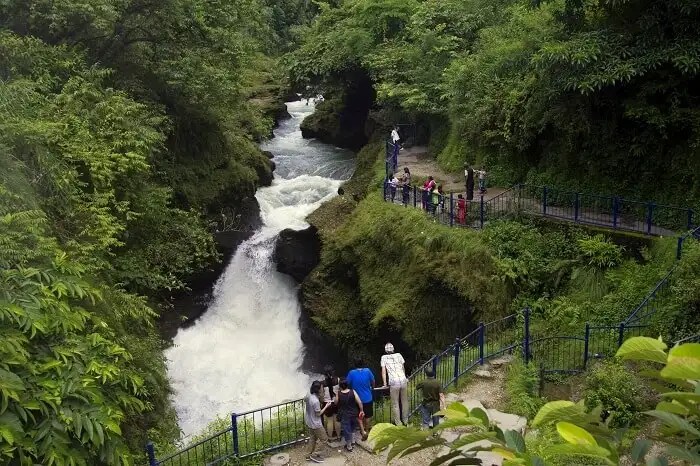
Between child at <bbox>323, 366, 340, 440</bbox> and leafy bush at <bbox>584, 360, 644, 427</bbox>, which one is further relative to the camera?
child at <bbox>323, 366, 340, 440</bbox>

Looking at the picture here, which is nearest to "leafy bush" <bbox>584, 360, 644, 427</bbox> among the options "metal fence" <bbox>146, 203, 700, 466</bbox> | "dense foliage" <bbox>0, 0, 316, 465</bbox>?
"metal fence" <bbox>146, 203, 700, 466</bbox>

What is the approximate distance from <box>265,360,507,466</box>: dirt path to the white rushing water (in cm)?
660

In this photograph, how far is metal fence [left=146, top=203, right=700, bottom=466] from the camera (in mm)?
11086

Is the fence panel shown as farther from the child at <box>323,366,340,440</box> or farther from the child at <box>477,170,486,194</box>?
the child at <box>477,170,486,194</box>

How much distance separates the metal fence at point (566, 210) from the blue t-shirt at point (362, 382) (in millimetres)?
7188

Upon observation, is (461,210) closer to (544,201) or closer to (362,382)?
(544,201)

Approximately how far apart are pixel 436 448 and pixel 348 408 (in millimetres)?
1640

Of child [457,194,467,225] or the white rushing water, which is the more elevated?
child [457,194,467,225]

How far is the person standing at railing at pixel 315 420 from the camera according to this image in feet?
34.6

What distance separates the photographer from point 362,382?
10.9 metres

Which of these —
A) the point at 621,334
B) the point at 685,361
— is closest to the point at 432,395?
the point at 621,334

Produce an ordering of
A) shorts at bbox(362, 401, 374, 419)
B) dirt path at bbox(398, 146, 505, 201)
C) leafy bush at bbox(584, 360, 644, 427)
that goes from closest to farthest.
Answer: leafy bush at bbox(584, 360, 644, 427) → shorts at bbox(362, 401, 374, 419) → dirt path at bbox(398, 146, 505, 201)

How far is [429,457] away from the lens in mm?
10523

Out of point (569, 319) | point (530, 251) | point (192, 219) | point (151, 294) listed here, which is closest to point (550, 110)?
point (530, 251)
